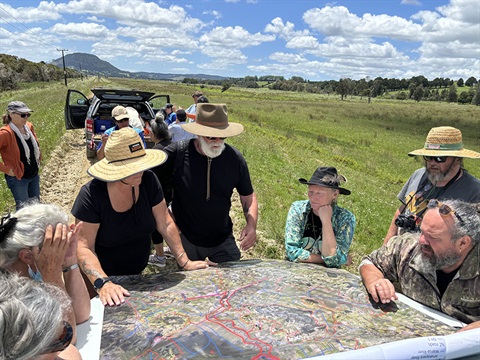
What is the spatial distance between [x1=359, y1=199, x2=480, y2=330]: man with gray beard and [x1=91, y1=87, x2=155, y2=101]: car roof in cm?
957

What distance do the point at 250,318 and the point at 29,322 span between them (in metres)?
1.33

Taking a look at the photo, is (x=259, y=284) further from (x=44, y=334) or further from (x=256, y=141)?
(x=256, y=141)

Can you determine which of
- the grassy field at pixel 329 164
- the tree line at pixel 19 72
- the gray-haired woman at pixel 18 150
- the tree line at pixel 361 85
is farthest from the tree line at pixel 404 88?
the gray-haired woman at pixel 18 150

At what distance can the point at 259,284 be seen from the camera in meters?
2.84

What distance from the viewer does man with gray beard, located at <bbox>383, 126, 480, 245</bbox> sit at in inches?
143

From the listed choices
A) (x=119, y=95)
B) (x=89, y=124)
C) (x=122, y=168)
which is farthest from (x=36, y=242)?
(x=119, y=95)

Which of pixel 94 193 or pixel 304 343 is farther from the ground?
pixel 94 193

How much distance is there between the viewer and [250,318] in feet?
7.67

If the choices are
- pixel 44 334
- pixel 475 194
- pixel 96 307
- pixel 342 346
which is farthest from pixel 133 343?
pixel 475 194

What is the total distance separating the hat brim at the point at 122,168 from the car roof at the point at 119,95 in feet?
27.3

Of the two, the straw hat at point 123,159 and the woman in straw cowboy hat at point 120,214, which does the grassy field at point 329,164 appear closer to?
the woman in straw cowboy hat at point 120,214

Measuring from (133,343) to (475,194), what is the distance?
10.9ft

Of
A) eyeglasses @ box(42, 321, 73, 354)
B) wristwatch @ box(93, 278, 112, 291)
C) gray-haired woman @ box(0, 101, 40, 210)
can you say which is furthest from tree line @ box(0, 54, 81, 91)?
eyeglasses @ box(42, 321, 73, 354)

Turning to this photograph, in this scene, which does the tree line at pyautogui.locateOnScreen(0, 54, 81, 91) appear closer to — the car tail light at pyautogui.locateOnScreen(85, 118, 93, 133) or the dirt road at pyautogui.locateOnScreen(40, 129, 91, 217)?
the dirt road at pyautogui.locateOnScreen(40, 129, 91, 217)
